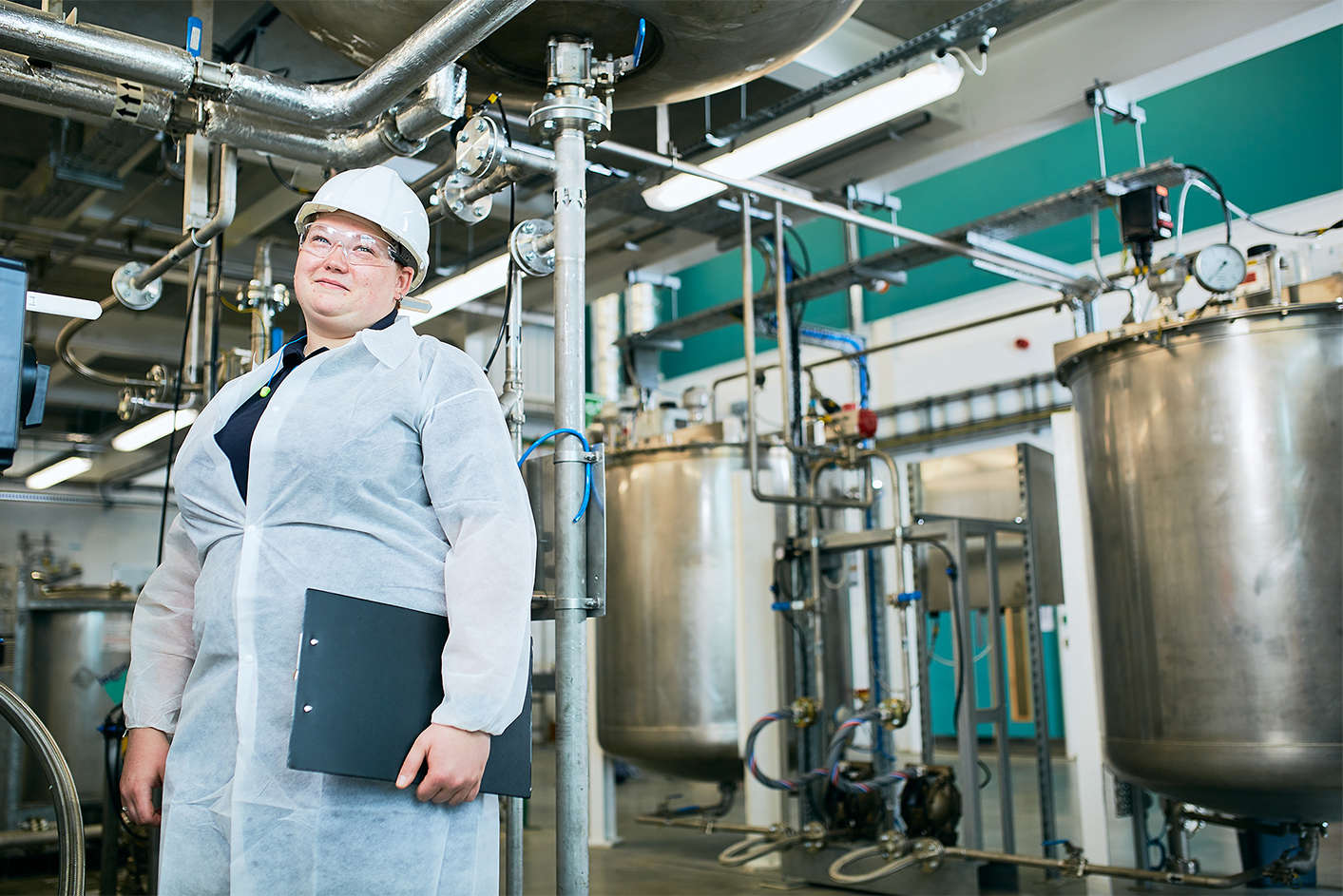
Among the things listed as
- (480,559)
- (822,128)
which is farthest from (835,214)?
(480,559)

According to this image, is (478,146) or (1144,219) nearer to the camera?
(478,146)

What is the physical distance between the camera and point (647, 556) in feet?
17.2

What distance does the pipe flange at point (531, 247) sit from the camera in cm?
261

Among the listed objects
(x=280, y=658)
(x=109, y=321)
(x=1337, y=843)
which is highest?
A: (x=109, y=321)

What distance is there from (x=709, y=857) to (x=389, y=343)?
3.98 m

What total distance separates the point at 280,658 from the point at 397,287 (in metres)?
0.62

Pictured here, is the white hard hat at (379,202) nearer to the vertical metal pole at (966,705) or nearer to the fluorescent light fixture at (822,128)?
the fluorescent light fixture at (822,128)

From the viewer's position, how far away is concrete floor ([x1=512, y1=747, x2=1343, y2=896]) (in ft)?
14.3

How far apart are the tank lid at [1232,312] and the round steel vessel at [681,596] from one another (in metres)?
1.82

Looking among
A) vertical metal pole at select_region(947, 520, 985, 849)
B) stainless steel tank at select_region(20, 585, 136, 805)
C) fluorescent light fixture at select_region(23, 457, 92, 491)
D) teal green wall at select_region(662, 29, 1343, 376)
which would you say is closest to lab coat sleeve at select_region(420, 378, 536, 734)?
vertical metal pole at select_region(947, 520, 985, 849)

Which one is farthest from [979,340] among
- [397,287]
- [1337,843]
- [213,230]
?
[397,287]

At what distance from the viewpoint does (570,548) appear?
2264 mm

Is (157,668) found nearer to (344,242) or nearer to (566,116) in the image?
(344,242)

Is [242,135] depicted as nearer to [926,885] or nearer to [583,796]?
[583,796]
